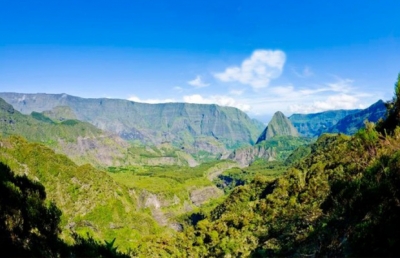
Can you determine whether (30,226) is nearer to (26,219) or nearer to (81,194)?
(26,219)

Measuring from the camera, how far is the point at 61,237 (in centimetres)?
1109

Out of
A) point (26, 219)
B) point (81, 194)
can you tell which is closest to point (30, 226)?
point (26, 219)

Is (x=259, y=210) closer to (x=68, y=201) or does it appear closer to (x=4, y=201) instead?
(x=4, y=201)

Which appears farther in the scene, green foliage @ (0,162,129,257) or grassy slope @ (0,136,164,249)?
grassy slope @ (0,136,164,249)

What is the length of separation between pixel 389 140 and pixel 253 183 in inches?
4413

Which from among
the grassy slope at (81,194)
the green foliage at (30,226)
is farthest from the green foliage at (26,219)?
the grassy slope at (81,194)

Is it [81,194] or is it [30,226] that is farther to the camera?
[81,194]

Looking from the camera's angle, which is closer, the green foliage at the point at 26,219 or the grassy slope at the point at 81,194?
the green foliage at the point at 26,219

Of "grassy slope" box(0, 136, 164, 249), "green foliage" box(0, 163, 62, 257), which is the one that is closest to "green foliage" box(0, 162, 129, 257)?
"green foliage" box(0, 163, 62, 257)

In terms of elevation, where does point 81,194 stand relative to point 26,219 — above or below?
below

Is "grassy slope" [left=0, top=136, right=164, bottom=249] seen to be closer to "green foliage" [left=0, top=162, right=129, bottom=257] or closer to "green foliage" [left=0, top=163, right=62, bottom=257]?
"green foliage" [left=0, top=162, right=129, bottom=257]

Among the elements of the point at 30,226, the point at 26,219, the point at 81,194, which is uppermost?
the point at 26,219

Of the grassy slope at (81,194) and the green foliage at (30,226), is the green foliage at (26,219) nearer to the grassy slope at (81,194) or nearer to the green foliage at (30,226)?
the green foliage at (30,226)

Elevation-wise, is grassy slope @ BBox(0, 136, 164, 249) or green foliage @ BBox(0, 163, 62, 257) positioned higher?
green foliage @ BBox(0, 163, 62, 257)
